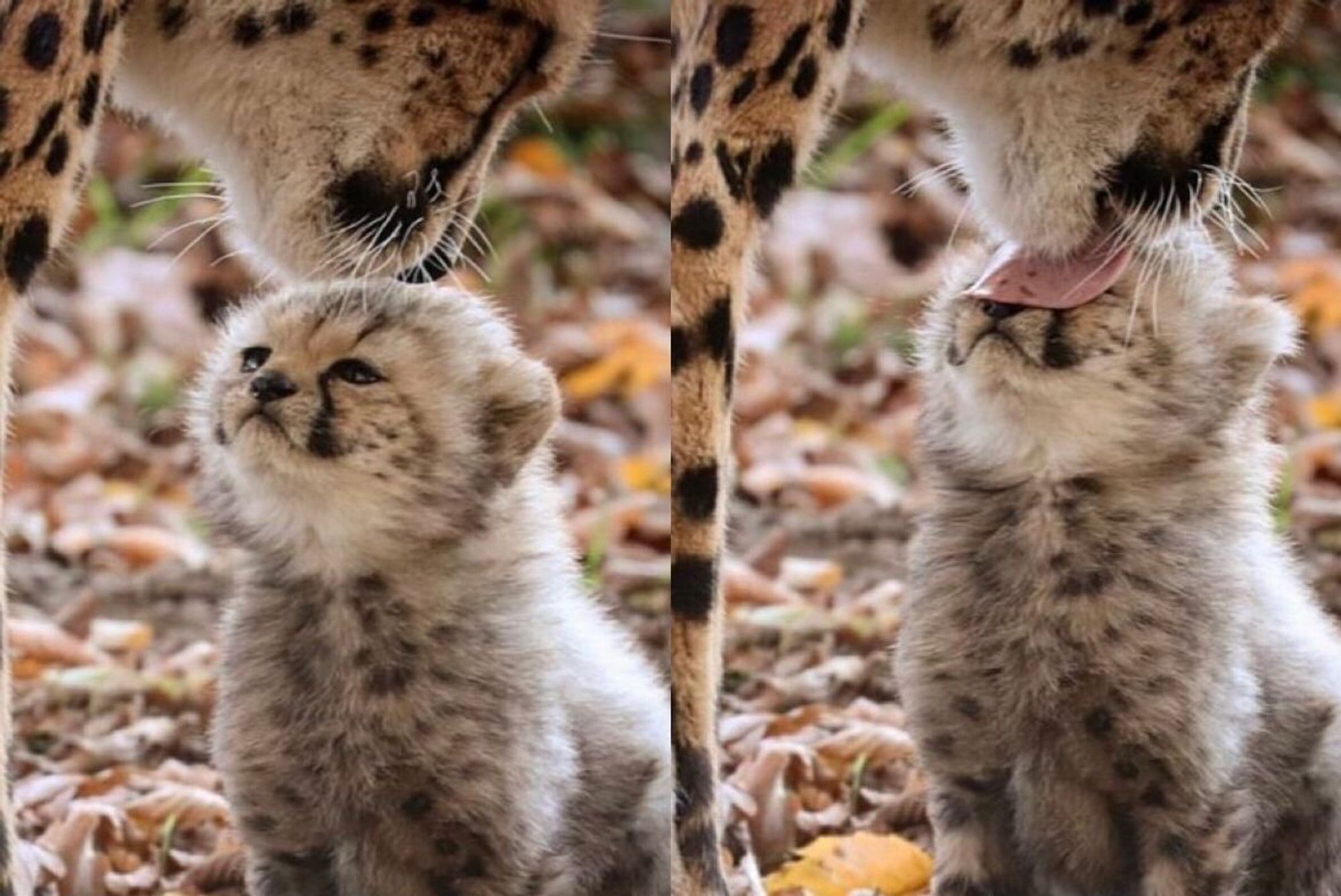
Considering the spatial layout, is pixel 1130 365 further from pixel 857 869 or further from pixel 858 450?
pixel 857 869

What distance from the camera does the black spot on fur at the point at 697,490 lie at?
2.35 metres

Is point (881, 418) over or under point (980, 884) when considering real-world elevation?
over

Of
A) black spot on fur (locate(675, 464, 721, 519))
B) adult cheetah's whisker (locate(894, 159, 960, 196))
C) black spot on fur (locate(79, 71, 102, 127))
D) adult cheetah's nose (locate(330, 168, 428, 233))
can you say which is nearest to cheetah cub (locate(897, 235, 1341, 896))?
adult cheetah's whisker (locate(894, 159, 960, 196))

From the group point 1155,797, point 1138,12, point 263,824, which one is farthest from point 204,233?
point 1155,797

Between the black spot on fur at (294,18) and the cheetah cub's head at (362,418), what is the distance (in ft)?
0.88

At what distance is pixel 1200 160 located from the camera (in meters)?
2.35

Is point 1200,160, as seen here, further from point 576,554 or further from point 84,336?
point 84,336

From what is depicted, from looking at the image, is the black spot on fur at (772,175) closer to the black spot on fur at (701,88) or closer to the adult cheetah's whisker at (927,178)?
the black spot on fur at (701,88)

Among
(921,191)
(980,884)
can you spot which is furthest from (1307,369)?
(980,884)

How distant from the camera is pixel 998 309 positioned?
2.33 metres

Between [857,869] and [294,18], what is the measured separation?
1087 millimetres

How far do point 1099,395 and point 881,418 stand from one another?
29cm

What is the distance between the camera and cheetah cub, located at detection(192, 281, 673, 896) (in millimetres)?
2250

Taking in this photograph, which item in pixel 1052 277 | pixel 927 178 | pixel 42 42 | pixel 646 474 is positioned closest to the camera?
pixel 42 42
